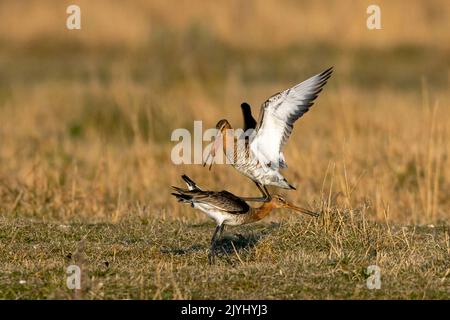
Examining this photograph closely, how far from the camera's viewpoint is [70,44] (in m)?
22.9

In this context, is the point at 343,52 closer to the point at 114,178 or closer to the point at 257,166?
the point at 114,178

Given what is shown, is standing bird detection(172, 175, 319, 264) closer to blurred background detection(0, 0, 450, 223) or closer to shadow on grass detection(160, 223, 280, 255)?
shadow on grass detection(160, 223, 280, 255)

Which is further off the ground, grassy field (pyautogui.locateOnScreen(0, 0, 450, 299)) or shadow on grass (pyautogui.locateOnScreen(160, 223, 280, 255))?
grassy field (pyautogui.locateOnScreen(0, 0, 450, 299))

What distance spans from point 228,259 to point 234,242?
0.73 meters

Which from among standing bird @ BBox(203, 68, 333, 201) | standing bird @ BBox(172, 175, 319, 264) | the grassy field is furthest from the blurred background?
standing bird @ BBox(172, 175, 319, 264)

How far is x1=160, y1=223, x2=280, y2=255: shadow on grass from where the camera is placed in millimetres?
7840

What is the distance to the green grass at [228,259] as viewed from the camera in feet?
21.3

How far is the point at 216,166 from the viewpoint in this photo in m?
12.0

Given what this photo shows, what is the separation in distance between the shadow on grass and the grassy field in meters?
0.03

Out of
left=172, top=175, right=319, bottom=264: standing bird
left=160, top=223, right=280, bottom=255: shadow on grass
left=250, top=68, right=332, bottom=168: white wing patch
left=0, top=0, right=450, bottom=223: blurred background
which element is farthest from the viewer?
left=0, top=0, right=450, bottom=223: blurred background

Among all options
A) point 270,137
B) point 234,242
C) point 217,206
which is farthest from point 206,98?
point 217,206

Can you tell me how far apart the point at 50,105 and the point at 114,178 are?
16.2ft

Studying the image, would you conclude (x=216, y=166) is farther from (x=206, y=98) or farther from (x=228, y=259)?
(x=228, y=259)
